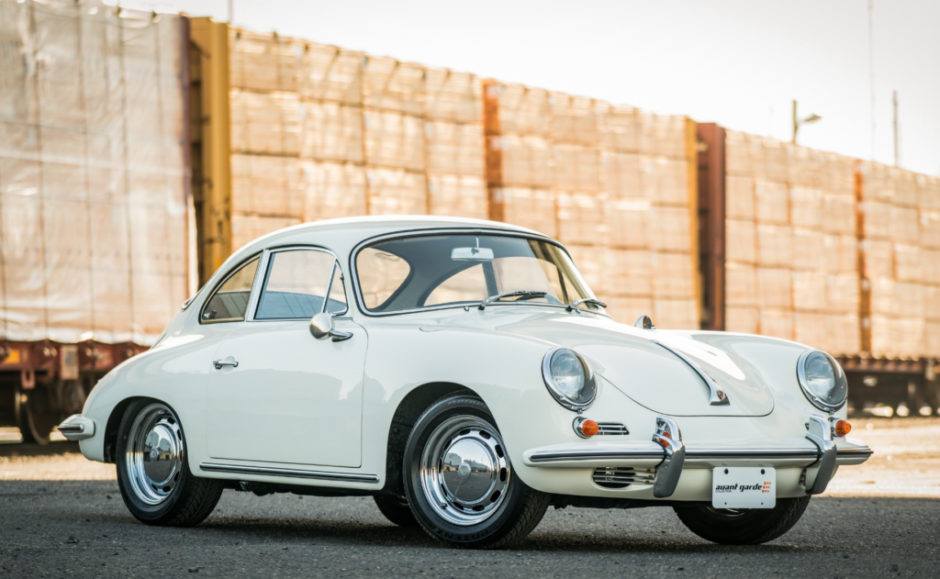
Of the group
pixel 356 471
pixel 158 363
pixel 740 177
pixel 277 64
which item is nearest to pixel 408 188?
pixel 277 64

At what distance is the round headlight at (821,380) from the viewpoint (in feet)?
19.1

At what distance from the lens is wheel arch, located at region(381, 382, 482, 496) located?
5699 millimetres

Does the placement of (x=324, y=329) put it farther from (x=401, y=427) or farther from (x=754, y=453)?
(x=754, y=453)

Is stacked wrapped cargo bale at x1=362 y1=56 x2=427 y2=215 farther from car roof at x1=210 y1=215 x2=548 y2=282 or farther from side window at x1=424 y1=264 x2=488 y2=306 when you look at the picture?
side window at x1=424 y1=264 x2=488 y2=306

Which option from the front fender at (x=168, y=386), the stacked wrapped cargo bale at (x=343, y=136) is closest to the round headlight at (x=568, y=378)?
the front fender at (x=168, y=386)

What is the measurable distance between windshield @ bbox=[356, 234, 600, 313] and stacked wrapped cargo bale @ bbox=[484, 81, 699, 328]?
1111 centimetres

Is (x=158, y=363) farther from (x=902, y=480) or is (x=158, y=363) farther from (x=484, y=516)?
(x=902, y=480)

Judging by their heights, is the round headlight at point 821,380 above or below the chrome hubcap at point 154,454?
above

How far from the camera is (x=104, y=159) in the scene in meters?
14.0

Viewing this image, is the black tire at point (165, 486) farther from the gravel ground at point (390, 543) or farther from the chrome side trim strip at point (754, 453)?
the chrome side trim strip at point (754, 453)

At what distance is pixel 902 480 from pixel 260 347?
22.2ft

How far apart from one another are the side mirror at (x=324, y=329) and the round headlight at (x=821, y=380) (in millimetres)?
2165

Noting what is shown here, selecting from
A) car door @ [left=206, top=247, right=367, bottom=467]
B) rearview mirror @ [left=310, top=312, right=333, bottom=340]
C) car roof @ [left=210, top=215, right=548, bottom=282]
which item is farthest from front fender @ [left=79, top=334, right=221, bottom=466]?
rearview mirror @ [left=310, top=312, right=333, bottom=340]

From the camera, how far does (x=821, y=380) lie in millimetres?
5914
